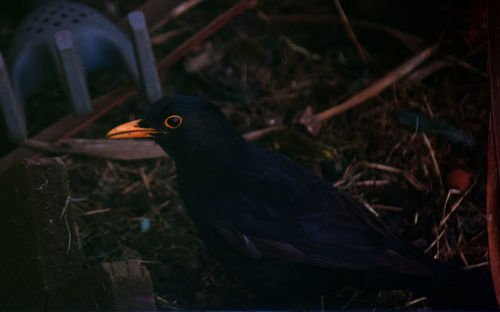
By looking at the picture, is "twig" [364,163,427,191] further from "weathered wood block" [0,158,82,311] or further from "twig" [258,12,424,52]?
"weathered wood block" [0,158,82,311]

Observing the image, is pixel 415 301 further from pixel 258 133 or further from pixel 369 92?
pixel 369 92

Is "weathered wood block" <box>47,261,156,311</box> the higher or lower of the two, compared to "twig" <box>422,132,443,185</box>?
higher

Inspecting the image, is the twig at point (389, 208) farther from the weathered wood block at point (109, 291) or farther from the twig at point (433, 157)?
the weathered wood block at point (109, 291)

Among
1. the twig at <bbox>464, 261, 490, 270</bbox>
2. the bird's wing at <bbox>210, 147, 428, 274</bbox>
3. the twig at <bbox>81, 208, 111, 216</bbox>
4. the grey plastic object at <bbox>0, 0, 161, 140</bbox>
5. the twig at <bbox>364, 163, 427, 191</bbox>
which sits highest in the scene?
the grey plastic object at <bbox>0, 0, 161, 140</bbox>

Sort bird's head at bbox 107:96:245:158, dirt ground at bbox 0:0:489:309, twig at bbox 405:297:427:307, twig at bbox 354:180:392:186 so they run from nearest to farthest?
bird's head at bbox 107:96:245:158
twig at bbox 405:297:427:307
dirt ground at bbox 0:0:489:309
twig at bbox 354:180:392:186

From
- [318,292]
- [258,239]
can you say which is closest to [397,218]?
[318,292]

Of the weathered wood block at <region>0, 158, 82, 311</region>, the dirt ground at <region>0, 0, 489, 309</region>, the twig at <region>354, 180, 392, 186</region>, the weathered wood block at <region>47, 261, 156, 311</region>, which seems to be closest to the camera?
the weathered wood block at <region>47, 261, 156, 311</region>

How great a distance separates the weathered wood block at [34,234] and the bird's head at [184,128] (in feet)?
1.07

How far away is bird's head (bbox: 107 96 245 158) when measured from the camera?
207 centimetres

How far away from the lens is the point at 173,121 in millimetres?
2074

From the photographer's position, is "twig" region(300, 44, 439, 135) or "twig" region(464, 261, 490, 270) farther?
"twig" region(300, 44, 439, 135)

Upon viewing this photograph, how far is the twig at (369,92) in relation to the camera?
9.57 ft

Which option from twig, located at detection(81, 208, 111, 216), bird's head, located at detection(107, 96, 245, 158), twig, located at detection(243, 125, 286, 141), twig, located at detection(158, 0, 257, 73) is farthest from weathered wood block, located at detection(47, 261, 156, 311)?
twig, located at detection(158, 0, 257, 73)

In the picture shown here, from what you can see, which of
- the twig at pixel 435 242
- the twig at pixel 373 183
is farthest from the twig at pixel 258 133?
the twig at pixel 435 242
